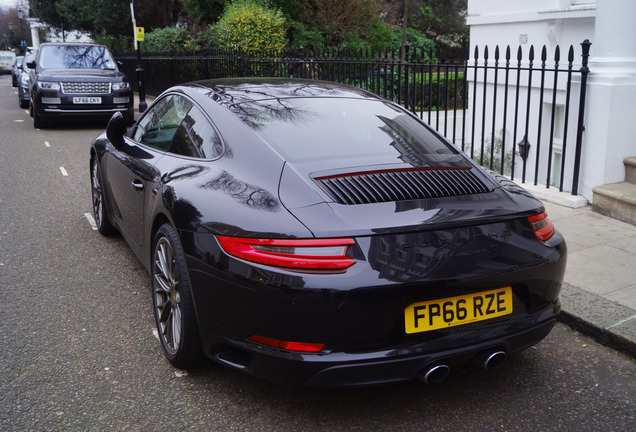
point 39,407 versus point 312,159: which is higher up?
point 312,159

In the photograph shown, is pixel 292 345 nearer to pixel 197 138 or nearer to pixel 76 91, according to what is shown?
pixel 197 138

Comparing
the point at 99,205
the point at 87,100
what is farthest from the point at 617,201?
the point at 87,100

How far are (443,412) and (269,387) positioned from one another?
870 millimetres

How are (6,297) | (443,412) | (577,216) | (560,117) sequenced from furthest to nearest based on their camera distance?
1. (560,117)
2. (577,216)
3. (6,297)
4. (443,412)

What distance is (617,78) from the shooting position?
6203 mm

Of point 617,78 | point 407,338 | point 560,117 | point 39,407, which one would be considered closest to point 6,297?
point 39,407

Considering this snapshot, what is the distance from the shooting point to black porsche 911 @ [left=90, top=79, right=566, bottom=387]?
2.63 m

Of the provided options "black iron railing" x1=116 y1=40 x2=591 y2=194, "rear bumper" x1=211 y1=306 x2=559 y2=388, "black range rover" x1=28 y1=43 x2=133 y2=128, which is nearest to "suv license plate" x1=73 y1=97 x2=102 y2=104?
"black range rover" x1=28 y1=43 x2=133 y2=128

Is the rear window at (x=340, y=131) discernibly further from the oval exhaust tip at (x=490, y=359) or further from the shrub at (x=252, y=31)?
the shrub at (x=252, y=31)

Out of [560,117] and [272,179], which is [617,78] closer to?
[560,117]

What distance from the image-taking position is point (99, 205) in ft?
19.5

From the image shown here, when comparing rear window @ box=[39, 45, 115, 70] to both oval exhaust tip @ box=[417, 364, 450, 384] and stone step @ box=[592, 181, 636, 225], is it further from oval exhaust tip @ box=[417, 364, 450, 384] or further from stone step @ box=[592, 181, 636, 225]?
oval exhaust tip @ box=[417, 364, 450, 384]

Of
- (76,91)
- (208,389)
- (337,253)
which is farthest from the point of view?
(76,91)

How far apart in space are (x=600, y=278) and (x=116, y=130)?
361cm
